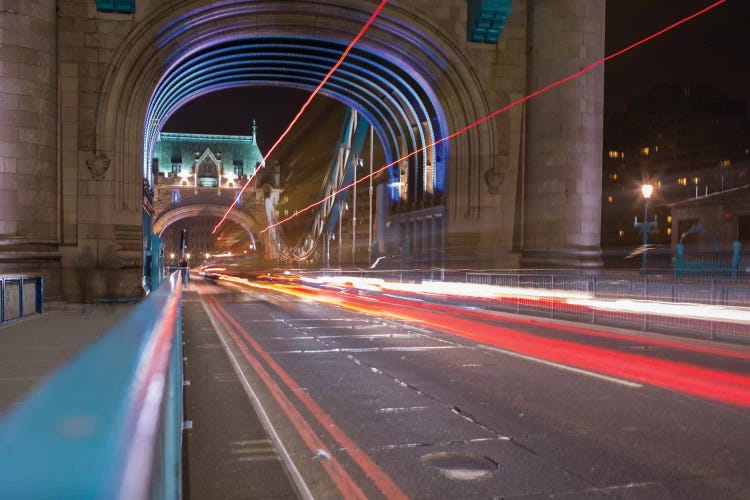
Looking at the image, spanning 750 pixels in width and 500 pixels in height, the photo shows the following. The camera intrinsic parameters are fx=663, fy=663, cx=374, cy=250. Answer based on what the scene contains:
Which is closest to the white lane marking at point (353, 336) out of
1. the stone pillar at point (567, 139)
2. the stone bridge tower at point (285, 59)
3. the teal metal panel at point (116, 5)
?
the stone bridge tower at point (285, 59)

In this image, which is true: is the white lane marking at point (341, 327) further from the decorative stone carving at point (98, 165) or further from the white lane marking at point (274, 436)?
the decorative stone carving at point (98, 165)

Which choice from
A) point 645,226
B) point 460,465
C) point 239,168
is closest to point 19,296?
point 460,465

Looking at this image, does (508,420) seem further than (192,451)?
Yes

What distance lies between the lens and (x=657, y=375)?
8.64 m

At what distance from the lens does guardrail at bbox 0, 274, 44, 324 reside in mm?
13594

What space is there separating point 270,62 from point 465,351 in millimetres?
24142

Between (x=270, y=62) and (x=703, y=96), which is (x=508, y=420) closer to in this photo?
(x=270, y=62)

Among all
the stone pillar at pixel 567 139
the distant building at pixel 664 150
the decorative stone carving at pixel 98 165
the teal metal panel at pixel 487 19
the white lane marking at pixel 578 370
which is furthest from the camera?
the distant building at pixel 664 150

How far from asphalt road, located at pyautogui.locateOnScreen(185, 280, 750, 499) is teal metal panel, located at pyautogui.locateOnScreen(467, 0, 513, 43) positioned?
1649 cm

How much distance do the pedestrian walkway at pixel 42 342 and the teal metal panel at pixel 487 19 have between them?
54.1 feet

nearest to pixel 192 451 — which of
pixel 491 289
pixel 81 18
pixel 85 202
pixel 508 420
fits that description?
pixel 508 420

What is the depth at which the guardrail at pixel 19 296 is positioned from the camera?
13594 mm

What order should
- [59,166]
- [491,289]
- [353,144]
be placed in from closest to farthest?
[491,289] → [59,166] → [353,144]

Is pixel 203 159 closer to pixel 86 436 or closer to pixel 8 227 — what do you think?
pixel 8 227
